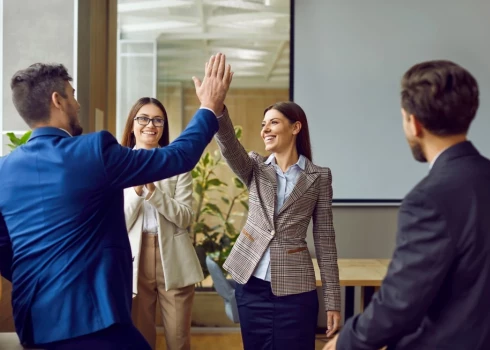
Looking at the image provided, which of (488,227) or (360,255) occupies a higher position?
(488,227)

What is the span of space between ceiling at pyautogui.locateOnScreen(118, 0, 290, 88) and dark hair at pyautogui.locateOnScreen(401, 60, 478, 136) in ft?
11.4

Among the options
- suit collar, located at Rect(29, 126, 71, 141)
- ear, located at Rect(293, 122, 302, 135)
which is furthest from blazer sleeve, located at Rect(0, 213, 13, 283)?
ear, located at Rect(293, 122, 302, 135)

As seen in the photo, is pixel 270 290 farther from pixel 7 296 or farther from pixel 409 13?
pixel 409 13

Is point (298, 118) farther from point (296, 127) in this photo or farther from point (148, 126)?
point (148, 126)

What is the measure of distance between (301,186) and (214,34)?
2.86 m

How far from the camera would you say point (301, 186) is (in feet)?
7.36

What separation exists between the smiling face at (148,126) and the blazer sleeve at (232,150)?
0.58 metres

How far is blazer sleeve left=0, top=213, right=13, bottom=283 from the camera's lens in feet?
5.24

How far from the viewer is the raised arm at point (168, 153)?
1478 millimetres

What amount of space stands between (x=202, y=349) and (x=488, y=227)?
3363 millimetres

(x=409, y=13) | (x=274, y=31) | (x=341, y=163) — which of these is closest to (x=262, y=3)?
(x=274, y=31)

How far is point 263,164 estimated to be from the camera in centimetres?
235

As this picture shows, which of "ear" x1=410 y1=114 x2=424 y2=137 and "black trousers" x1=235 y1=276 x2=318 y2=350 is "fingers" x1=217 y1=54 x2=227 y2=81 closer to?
"ear" x1=410 y1=114 x2=424 y2=137

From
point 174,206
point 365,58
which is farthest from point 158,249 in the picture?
point 365,58
